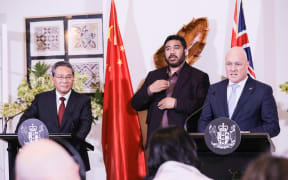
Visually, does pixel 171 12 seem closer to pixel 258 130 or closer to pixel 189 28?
pixel 189 28

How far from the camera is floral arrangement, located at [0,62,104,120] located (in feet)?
16.7

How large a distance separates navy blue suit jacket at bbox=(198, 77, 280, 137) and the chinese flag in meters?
1.40

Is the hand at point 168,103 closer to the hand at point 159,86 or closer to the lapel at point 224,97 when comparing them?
the hand at point 159,86

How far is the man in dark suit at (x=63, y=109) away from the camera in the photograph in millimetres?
4430

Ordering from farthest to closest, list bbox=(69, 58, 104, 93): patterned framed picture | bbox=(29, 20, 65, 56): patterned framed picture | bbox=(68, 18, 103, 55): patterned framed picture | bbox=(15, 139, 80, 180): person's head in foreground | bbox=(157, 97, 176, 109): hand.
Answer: bbox=(29, 20, 65, 56): patterned framed picture, bbox=(68, 18, 103, 55): patterned framed picture, bbox=(69, 58, 104, 93): patterned framed picture, bbox=(157, 97, 176, 109): hand, bbox=(15, 139, 80, 180): person's head in foreground

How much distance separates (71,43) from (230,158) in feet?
12.0

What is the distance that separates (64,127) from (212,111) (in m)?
1.56

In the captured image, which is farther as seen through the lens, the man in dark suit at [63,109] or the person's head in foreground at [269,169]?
the man in dark suit at [63,109]

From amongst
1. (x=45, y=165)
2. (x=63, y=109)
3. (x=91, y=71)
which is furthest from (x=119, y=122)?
(x=45, y=165)

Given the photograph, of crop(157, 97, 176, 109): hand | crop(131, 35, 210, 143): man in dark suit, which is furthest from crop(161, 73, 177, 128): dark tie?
crop(157, 97, 176, 109): hand

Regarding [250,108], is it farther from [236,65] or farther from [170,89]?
[170,89]

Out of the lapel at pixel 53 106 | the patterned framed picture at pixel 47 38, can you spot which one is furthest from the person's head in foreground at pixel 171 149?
the patterned framed picture at pixel 47 38

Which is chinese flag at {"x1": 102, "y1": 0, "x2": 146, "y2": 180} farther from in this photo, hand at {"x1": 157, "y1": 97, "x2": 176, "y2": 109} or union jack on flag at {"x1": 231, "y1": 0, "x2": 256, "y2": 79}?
union jack on flag at {"x1": 231, "y1": 0, "x2": 256, "y2": 79}

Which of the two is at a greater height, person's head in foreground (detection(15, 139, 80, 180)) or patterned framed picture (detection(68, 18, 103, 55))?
patterned framed picture (detection(68, 18, 103, 55))
